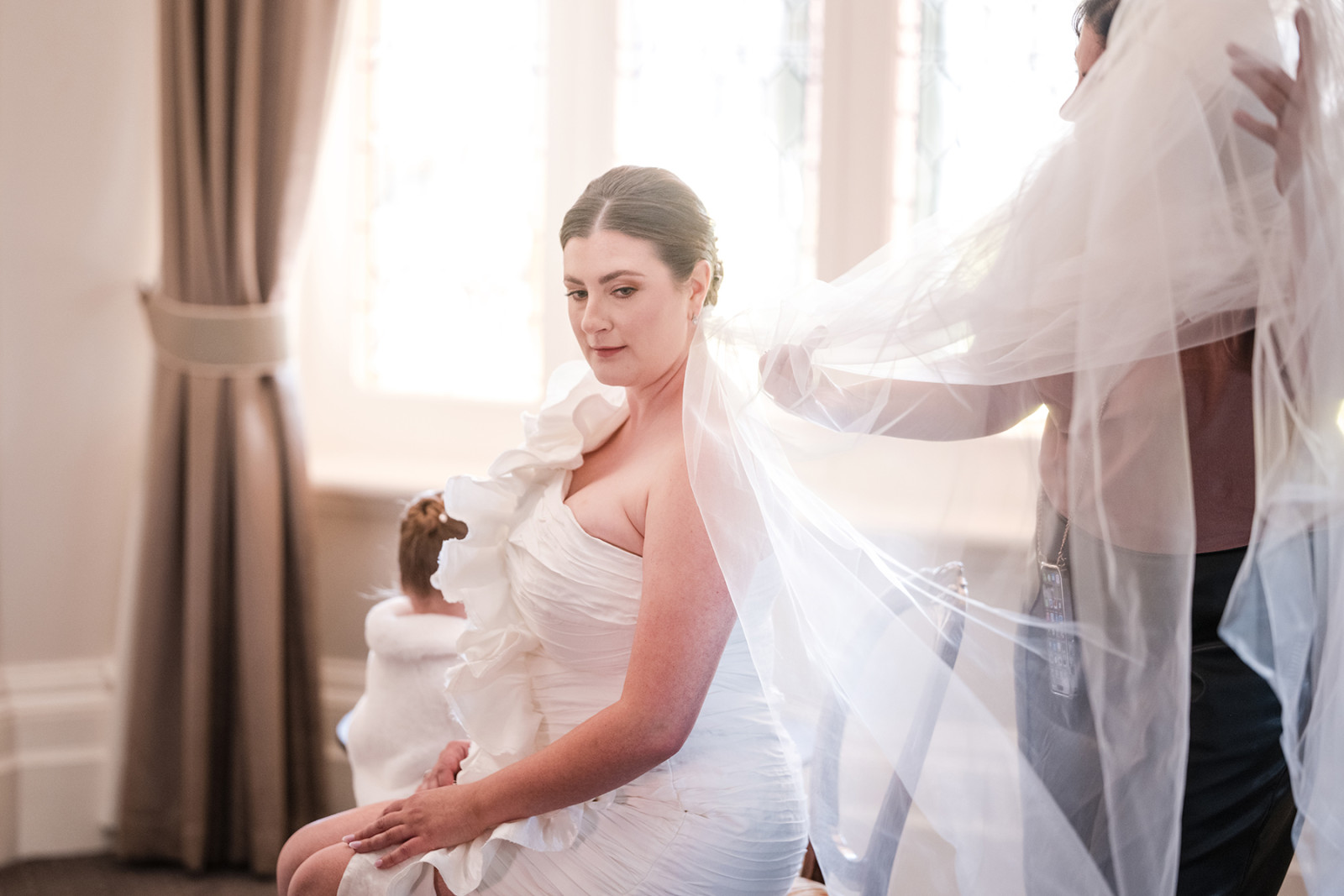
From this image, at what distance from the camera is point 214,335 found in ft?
8.25

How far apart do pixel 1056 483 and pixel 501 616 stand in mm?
733

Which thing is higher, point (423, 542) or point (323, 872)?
point (423, 542)

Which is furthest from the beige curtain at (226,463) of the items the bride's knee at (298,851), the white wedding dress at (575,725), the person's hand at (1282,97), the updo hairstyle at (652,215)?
the person's hand at (1282,97)

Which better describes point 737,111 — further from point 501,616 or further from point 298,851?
point 298,851

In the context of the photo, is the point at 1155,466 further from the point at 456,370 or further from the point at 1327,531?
the point at 456,370

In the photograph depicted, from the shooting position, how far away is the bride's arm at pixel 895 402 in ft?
3.92

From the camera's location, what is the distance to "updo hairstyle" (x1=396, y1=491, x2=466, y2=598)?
6.16ft

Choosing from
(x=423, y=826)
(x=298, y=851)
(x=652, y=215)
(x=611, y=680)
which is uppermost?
(x=652, y=215)

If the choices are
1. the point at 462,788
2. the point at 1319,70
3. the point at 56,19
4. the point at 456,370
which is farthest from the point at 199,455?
the point at 1319,70

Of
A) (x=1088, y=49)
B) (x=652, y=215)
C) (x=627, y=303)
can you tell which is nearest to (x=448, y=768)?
(x=627, y=303)

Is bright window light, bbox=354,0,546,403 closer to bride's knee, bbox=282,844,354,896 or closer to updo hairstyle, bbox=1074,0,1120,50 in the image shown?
bride's knee, bbox=282,844,354,896

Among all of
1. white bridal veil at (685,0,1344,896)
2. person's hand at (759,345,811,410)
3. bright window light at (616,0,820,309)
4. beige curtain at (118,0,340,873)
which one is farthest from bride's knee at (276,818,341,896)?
bright window light at (616,0,820,309)

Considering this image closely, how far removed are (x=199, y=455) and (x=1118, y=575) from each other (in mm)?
2044

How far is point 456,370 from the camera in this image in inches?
118
